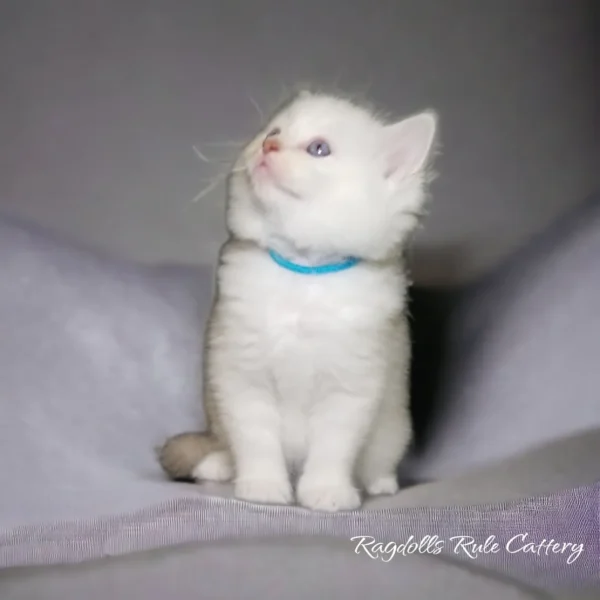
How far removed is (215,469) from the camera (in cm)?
125

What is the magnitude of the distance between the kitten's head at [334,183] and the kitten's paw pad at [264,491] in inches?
13.4

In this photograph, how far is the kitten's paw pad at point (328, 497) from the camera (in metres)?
1.06

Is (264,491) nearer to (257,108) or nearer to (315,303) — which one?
(315,303)

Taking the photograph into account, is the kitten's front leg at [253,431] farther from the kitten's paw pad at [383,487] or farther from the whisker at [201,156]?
the whisker at [201,156]

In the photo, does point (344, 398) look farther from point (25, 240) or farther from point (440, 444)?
point (25, 240)

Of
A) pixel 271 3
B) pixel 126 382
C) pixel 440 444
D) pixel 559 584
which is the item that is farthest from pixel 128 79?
pixel 559 584

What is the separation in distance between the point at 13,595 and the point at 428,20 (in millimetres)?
1237

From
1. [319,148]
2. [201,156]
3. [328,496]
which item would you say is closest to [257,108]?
[201,156]

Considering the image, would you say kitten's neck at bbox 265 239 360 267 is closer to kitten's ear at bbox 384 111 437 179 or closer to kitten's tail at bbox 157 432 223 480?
kitten's ear at bbox 384 111 437 179

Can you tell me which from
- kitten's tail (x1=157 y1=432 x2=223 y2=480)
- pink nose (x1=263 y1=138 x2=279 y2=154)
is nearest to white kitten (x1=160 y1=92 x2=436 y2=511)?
pink nose (x1=263 y1=138 x2=279 y2=154)

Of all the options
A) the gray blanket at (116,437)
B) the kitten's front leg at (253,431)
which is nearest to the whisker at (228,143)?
the gray blanket at (116,437)

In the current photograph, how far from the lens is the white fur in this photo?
3.58ft

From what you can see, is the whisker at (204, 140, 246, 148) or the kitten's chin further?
the whisker at (204, 140, 246, 148)

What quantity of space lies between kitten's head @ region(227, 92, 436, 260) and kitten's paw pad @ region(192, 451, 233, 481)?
37 cm
